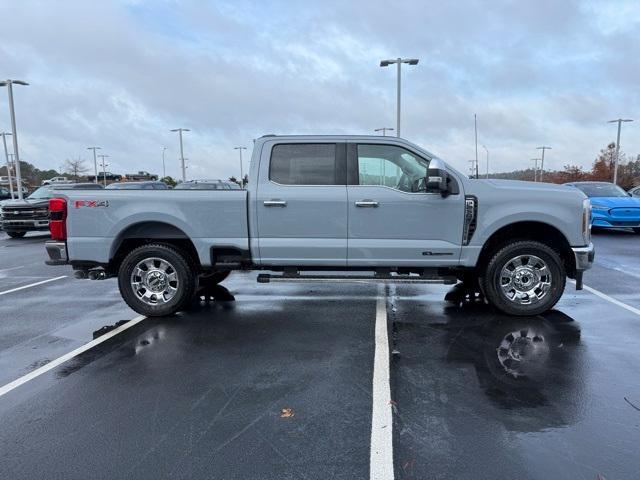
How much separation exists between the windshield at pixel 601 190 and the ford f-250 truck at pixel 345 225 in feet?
37.7

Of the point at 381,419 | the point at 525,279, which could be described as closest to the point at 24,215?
the point at 525,279

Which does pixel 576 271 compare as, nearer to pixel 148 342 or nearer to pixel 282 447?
pixel 282 447

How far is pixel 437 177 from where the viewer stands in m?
5.34

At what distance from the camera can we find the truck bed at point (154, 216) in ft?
19.1

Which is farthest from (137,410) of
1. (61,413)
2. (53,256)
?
(53,256)

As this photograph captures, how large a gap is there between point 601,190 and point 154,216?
15.1 metres

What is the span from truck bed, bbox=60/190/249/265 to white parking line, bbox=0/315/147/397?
2.99 ft

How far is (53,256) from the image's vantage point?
5.94 meters

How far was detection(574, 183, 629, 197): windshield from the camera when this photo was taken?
15.5 meters

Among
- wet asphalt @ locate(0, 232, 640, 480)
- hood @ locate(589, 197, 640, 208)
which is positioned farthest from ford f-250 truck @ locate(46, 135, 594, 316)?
hood @ locate(589, 197, 640, 208)

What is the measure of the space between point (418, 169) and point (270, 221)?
191cm

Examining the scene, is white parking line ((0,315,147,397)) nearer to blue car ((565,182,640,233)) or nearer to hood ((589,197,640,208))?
blue car ((565,182,640,233))

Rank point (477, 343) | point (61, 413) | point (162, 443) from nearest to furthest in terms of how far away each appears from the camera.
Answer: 1. point (162, 443)
2. point (61, 413)
3. point (477, 343)

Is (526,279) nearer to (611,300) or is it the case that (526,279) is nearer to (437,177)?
(437,177)
